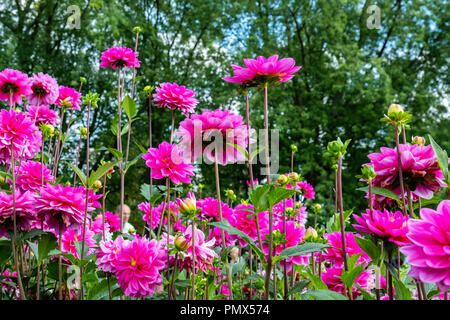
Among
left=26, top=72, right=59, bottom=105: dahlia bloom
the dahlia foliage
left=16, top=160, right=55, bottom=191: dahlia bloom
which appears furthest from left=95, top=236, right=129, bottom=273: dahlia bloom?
left=26, top=72, right=59, bottom=105: dahlia bloom

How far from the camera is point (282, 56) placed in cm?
960

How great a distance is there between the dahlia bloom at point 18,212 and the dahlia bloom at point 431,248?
1050 mm

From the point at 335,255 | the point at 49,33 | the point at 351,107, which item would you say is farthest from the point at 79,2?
the point at 335,255

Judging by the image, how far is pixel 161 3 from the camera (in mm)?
10656

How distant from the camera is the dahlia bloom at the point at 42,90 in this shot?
197 centimetres

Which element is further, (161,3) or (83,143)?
(161,3)

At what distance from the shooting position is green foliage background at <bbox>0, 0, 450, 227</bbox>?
8.69m

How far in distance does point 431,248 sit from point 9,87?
195cm

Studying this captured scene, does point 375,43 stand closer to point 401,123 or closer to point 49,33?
point 49,33

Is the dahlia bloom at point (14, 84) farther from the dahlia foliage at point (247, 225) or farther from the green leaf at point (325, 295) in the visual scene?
the green leaf at point (325, 295)

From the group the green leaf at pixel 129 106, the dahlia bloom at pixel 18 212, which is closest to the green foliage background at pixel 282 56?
the green leaf at pixel 129 106

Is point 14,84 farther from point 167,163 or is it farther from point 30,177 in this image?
point 167,163
